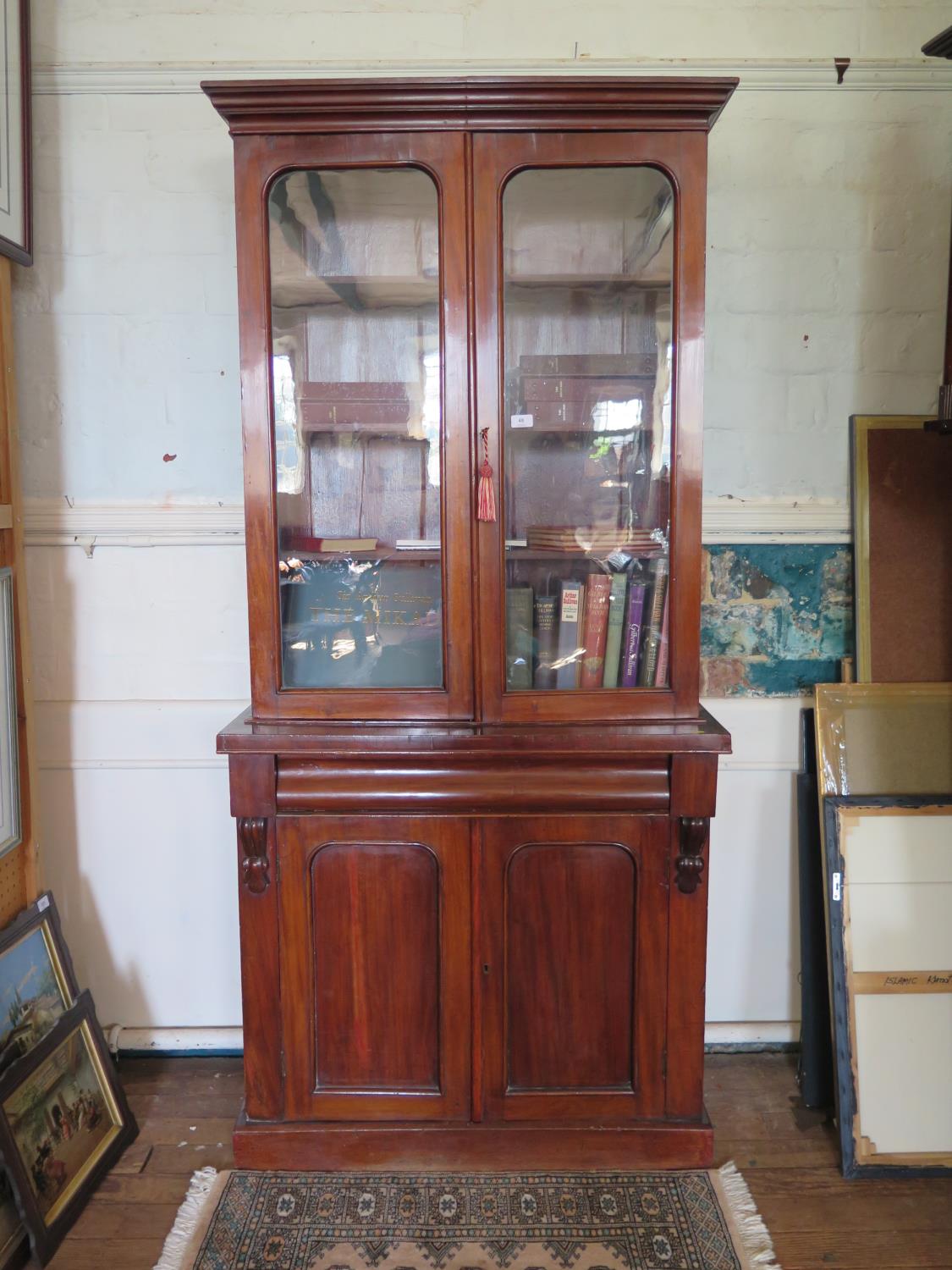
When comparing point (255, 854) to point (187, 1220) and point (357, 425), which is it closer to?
point (187, 1220)

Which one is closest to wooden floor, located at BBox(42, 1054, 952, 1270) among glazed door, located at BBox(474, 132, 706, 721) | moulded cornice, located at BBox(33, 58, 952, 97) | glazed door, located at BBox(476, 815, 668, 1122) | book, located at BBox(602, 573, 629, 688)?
glazed door, located at BBox(476, 815, 668, 1122)

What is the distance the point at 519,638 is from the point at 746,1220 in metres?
1.25

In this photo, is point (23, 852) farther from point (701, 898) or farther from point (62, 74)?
point (62, 74)

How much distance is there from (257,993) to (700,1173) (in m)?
1.02

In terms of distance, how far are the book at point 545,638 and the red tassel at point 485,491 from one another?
0.22 m

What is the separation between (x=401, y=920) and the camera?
74.9 inches

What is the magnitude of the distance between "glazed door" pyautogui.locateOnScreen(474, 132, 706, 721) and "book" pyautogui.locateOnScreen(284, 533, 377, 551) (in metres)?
0.26

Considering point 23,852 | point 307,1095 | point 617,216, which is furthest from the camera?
point 23,852

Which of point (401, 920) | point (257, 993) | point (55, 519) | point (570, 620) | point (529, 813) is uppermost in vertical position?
point (55, 519)

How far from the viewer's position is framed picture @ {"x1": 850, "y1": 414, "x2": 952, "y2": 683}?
86.8 inches

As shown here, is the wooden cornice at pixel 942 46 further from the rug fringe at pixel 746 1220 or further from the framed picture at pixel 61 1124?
the framed picture at pixel 61 1124

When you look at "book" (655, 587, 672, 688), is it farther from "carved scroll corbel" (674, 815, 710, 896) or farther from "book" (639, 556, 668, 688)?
"carved scroll corbel" (674, 815, 710, 896)

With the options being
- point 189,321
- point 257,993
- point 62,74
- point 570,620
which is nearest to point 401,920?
point 257,993

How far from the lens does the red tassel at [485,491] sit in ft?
5.84
